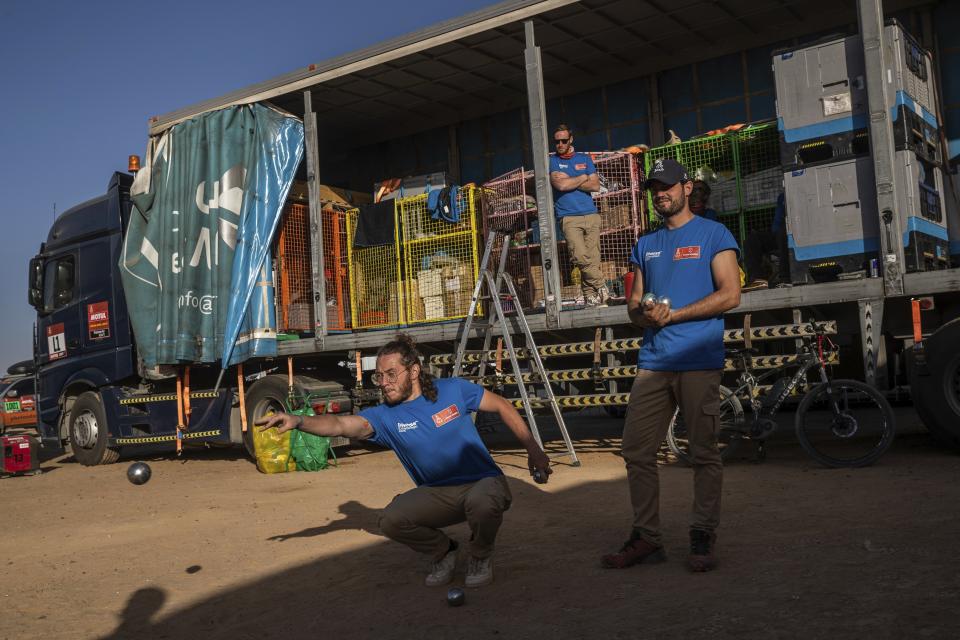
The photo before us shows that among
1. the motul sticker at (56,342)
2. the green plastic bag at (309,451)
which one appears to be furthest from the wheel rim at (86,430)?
the green plastic bag at (309,451)

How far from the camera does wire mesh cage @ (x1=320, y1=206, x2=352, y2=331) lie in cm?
1236

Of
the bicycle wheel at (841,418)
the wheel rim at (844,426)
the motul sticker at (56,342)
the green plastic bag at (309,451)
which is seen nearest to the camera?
the bicycle wheel at (841,418)

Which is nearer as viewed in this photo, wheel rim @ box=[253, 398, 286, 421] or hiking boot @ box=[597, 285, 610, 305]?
hiking boot @ box=[597, 285, 610, 305]

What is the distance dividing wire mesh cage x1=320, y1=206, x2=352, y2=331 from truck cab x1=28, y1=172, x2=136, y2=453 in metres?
3.19

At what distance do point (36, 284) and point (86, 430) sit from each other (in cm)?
248

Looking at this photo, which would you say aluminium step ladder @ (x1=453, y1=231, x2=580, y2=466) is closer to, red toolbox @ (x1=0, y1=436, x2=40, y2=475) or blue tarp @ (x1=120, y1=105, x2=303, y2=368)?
blue tarp @ (x1=120, y1=105, x2=303, y2=368)

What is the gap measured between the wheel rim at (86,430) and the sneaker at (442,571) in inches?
404

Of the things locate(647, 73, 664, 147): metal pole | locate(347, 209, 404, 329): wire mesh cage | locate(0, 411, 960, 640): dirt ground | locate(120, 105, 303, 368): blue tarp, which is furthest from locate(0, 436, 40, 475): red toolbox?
locate(647, 73, 664, 147): metal pole

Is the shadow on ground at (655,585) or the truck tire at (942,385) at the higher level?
the truck tire at (942,385)

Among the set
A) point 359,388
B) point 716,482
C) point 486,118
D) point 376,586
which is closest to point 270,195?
point 359,388

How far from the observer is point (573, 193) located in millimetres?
10250

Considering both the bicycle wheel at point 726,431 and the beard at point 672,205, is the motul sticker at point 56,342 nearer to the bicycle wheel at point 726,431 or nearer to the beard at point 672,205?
the bicycle wheel at point 726,431

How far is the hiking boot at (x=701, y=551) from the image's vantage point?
182 inches

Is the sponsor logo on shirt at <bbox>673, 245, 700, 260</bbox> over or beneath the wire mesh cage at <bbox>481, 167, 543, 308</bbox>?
beneath
